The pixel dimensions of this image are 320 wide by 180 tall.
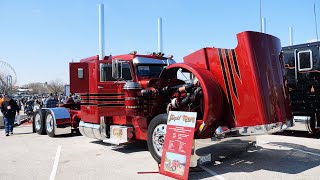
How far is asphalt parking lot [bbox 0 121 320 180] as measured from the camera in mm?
6500

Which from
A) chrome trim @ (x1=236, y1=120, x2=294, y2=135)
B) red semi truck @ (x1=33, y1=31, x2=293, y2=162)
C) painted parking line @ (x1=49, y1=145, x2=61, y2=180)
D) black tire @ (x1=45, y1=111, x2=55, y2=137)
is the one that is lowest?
painted parking line @ (x1=49, y1=145, x2=61, y2=180)

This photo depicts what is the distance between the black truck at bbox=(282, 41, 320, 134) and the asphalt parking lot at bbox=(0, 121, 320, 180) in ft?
2.59

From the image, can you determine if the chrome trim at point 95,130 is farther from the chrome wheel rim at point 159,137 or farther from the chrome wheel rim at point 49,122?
the chrome wheel rim at point 49,122

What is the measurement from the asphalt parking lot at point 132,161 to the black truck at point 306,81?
79cm

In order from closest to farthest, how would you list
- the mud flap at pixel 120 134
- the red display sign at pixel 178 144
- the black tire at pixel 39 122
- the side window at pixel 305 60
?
the red display sign at pixel 178 144 < the mud flap at pixel 120 134 < the side window at pixel 305 60 < the black tire at pixel 39 122

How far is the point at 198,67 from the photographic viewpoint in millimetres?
6977

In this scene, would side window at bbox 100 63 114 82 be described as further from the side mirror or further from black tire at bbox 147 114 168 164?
black tire at bbox 147 114 168 164

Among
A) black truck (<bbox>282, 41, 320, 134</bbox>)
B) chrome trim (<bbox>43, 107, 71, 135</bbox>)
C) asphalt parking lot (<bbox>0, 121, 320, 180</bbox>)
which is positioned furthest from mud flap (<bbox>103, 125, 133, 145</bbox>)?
black truck (<bbox>282, 41, 320, 134</bbox>)

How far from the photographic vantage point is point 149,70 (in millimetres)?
9180

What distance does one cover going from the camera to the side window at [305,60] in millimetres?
10930

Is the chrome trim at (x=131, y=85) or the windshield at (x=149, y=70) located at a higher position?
the windshield at (x=149, y=70)

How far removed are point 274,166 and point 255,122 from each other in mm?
1391

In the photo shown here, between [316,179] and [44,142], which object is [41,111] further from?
[316,179]

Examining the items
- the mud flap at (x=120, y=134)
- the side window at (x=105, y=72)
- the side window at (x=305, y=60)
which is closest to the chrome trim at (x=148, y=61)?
the side window at (x=105, y=72)
